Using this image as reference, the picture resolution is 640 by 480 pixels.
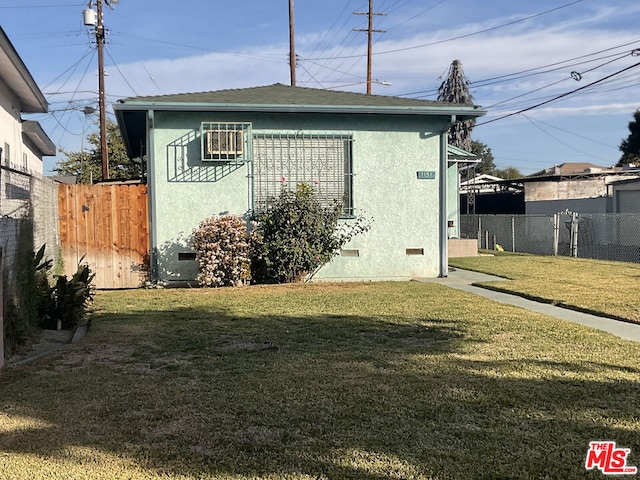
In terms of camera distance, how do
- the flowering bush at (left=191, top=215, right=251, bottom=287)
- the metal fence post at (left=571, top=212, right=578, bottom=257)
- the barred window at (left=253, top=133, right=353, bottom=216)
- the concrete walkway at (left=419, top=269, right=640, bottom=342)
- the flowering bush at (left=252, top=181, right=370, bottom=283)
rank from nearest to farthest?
1. the concrete walkway at (left=419, top=269, right=640, bottom=342)
2. the flowering bush at (left=191, top=215, right=251, bottom=287)
3. the flowering bush at (left=252, top=181, right=370, bottom=283)
4. the barred window at (left=253, top=133, right=353, bottom=216)
5. the metal fence post at (left=571, top=212, right=578, bottom=257)

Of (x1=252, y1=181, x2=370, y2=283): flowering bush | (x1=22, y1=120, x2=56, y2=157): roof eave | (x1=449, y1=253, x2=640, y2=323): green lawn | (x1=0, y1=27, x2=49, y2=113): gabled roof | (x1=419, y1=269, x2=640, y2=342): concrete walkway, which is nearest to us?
(x1=419, y1=269, x2=640, y2=342): concrete walkway

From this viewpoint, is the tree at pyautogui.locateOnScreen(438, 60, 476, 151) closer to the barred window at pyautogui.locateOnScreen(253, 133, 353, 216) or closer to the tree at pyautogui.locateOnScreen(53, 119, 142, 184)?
the tree at pyautogui.locateOnScreen(53, 119, 142, 184)

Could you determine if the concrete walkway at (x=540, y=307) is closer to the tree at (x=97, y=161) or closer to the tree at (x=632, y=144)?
the tree at (x=97, y=161)

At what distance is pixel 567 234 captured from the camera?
79.1 ft

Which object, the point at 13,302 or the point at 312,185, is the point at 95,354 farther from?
the point at 312,185

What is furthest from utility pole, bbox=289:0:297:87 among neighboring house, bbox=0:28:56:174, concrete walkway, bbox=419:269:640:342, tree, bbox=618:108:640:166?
tree, bbox=618:108:640:166

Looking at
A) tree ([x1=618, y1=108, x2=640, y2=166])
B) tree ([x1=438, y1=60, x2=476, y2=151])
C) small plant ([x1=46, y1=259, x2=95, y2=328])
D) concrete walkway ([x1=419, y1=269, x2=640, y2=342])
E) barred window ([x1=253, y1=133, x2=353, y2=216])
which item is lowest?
concrete walkway ([x1=419, y1=269, x2=640, y2=342])

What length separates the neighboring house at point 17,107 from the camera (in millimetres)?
10335

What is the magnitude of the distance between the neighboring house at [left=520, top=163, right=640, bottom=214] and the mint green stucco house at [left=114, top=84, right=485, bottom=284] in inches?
613

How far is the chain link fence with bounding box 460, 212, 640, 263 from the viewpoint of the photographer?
20625 millimetres

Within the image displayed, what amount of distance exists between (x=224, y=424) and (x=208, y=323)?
152 inches
